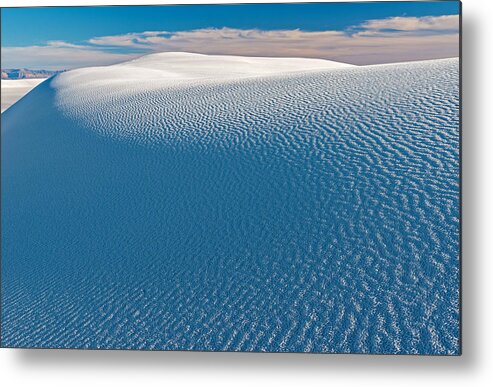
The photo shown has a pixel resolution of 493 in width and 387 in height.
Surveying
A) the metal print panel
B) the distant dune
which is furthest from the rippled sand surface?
the distant dune

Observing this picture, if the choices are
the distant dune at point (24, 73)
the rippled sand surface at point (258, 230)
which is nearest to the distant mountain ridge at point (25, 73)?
the distant dune at point (24, 73)

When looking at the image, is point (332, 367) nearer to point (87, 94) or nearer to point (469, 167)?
point (469, 167)

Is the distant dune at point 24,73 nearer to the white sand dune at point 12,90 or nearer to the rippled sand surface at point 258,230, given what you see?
the white sand dune at point 12,90

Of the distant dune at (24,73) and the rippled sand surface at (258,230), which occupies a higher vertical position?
the distant dune at (24,73)

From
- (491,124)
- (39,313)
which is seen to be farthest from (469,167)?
(39,313)

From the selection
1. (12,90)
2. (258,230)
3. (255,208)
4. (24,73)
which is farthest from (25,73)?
(258,230)

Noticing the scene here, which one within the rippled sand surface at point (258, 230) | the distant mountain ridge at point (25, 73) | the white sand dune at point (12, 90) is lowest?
the rippled sand surface at point (258, 230)
